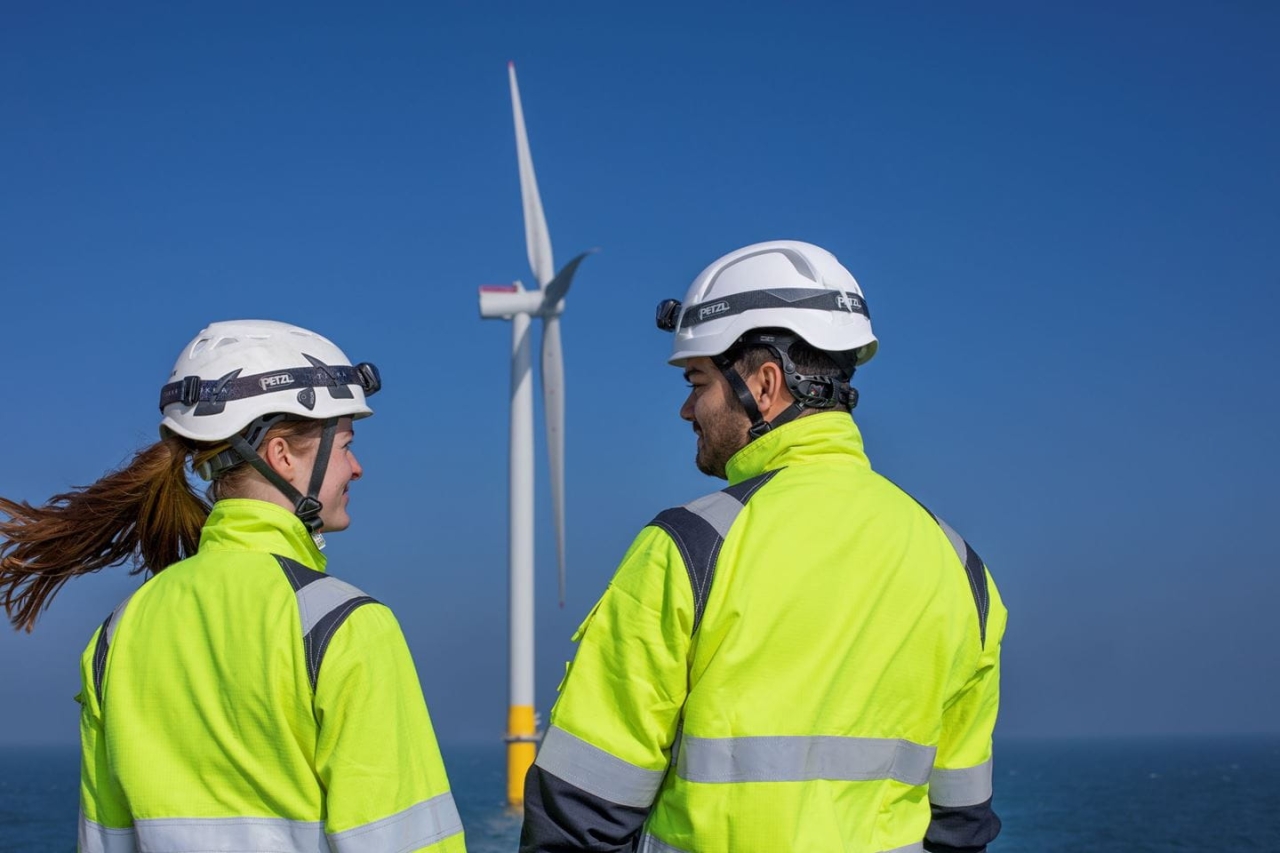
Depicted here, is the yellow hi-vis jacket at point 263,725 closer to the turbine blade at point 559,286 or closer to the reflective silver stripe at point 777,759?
the reflective silver stripe at point 777,759

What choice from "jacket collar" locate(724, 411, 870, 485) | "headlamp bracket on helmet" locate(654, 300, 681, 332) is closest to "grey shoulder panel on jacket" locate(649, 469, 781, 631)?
"jacket collar" locate(724, 411, 870, 485)

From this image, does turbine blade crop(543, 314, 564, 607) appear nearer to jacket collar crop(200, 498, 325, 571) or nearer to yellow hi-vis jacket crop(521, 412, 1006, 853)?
jacket collar crop(200, 498, 325, 571)

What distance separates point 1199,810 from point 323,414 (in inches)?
3920

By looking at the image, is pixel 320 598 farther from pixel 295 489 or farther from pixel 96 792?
pixel 96 792

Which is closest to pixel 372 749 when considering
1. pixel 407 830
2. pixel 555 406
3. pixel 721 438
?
pixel 407 830

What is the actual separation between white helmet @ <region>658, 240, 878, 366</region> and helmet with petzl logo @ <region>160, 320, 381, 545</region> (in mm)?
1480

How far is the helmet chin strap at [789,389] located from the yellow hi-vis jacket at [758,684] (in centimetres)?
28

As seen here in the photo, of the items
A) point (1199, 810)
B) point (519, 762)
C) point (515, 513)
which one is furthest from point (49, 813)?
point (1199, 810)

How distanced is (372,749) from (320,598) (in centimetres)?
54

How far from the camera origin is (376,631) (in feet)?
14.8

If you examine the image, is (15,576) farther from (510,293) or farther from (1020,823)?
(1020,823)

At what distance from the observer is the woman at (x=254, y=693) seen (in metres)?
4.39

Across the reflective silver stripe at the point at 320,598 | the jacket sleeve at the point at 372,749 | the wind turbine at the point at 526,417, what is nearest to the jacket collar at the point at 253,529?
the reflective silver stripe at the point at 320,598

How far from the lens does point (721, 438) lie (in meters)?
4.67
